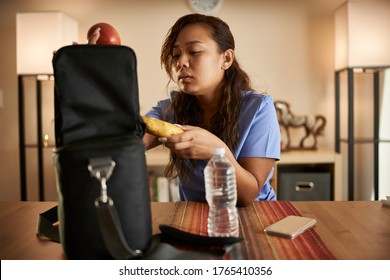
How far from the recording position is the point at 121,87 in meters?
0.64

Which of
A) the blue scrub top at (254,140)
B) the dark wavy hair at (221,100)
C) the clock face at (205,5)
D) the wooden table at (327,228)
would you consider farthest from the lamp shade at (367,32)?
the wooden table at (327,228)

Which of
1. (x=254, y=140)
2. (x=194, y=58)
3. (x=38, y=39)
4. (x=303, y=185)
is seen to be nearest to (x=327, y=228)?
(x=254, y=140)

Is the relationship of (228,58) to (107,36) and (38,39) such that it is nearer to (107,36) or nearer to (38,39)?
(107,36)

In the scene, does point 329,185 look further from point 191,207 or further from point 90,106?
point 90,106

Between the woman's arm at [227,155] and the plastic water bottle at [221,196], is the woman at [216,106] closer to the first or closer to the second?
the woman's arm at [227,155]

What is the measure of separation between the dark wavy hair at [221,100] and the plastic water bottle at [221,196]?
1.24ft

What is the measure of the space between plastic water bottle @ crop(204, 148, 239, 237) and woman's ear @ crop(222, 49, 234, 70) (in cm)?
61

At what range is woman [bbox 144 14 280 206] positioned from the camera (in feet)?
3.99

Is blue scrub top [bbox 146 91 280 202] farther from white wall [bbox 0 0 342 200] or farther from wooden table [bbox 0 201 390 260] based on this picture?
white wall [bbox 0 0 342 200]

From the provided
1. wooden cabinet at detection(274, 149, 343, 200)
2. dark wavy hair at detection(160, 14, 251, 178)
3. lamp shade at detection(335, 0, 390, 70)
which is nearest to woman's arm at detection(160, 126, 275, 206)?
dark wavy hair at detection(160, 14, 251, 178)

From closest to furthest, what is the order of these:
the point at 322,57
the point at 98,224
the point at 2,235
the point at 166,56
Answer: the point at 98,224
the point at 2,235
the point at 166,56
the point at 322,57
